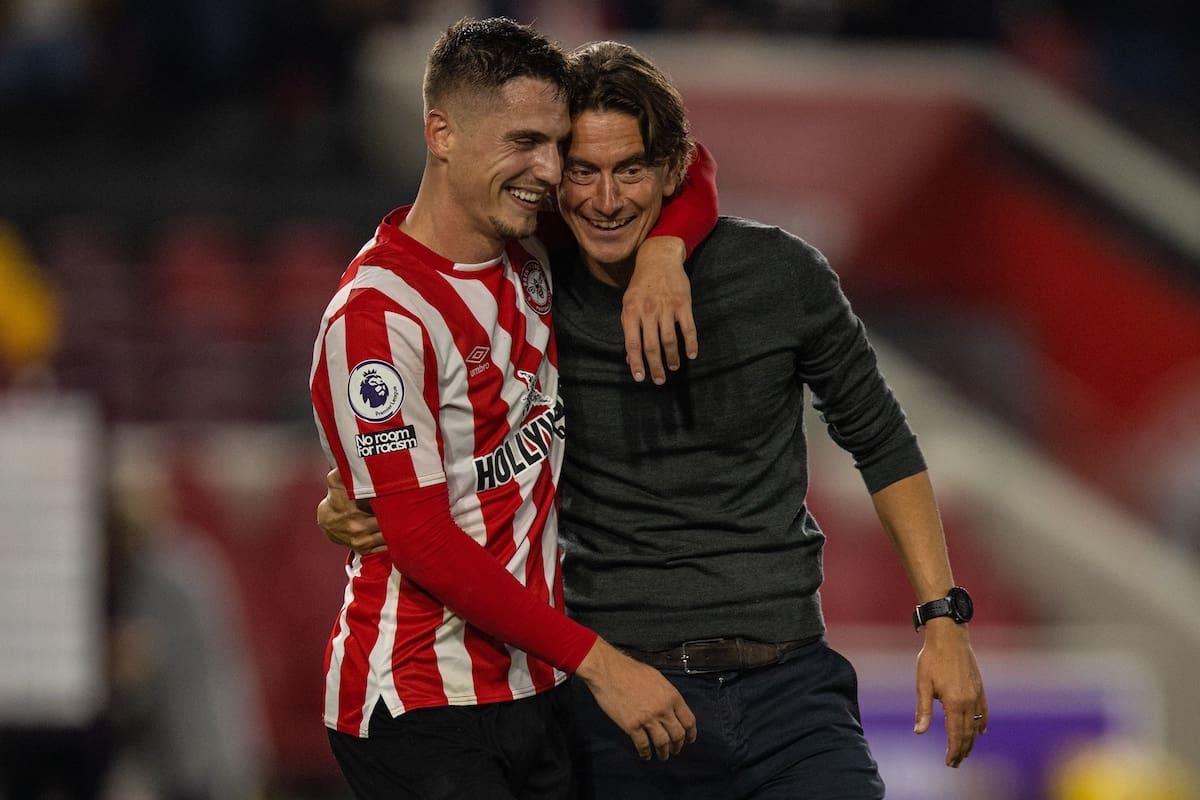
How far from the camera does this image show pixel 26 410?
21.6ft

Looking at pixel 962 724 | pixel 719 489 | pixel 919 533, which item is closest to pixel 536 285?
pixel 719 489

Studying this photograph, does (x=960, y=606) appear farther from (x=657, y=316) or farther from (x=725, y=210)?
(x=725, y=210)

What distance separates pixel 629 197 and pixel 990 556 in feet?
22.9

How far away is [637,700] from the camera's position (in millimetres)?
3043

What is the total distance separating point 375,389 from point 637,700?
2.26 feet

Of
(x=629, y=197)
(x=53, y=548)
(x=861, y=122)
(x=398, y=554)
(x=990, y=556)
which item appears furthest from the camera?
(x=861, y=122)

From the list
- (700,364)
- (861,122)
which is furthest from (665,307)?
(861,122)

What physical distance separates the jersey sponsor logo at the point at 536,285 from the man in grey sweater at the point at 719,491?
70 millimetres

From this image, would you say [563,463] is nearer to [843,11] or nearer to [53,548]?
[53,548]

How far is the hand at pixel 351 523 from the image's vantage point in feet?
10.8

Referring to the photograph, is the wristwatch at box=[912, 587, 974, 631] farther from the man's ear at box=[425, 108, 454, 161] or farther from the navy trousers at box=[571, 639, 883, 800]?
the man's ear at box=[425, 108, 454, 161]

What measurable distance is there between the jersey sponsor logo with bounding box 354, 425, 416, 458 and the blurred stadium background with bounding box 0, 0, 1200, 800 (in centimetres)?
353

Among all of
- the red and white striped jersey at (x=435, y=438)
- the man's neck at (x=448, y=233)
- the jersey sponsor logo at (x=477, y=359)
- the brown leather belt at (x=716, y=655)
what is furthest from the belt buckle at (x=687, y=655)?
the man's neck at (x=448, y=233)

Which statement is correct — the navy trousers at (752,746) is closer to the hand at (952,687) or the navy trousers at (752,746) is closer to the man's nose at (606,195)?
the hand at (952,687)
